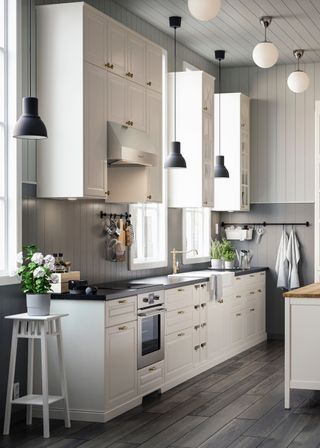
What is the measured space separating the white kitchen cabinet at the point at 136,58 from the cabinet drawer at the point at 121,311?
1886 mm

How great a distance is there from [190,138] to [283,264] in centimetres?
217

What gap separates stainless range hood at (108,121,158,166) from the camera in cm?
595

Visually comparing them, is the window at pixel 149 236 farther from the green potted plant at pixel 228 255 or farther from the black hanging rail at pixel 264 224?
the black hanging rail at pixel 264 224

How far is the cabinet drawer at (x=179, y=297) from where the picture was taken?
6.65 metres

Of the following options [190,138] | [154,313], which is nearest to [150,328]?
[154,313]

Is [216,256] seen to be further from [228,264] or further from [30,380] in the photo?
[30,380]

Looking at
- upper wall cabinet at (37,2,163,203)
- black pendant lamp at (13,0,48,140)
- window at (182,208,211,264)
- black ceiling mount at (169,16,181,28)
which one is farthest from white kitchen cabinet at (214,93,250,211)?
black pendant lamp at (13,0,48,140)

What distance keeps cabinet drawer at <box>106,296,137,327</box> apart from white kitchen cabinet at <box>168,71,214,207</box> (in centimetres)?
243

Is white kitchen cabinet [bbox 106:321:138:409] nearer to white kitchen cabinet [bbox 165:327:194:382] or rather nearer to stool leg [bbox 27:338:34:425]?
stool leg [bbox 27:338:34:425]

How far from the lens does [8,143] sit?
539 centimetres

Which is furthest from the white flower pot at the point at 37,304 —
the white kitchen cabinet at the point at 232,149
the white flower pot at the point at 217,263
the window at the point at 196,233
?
the white kitchen cabinet at the point at 232,149

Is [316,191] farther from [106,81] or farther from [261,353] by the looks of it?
[106,81]

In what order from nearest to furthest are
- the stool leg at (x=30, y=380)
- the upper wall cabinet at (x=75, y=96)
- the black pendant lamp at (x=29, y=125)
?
1. the black pendant lamp at (x=29, y=125)
2. the stool leg at (x=30, y=380)
3. the upper wall cabinet at (x=75, y=96)

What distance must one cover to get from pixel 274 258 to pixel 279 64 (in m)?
2.39
